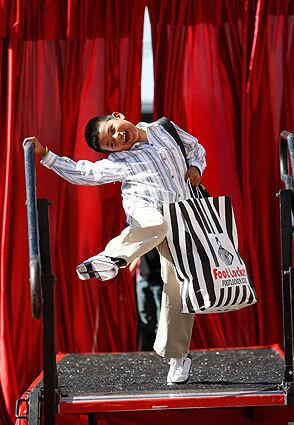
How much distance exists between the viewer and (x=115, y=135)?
414cm

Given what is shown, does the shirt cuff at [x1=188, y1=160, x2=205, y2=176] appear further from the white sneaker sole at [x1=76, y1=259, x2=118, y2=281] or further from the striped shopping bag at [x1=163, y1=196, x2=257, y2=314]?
the white sneaker sole at [x1=76, y1=259, x2=118, y2=281]

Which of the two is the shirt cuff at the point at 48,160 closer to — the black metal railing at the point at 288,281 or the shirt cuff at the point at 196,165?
the shirt cuff at the point at 196,165

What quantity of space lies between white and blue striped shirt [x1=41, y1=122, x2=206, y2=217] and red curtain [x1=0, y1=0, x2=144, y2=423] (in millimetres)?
1069

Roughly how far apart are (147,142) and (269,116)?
1.36 m

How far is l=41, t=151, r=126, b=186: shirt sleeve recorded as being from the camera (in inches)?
166

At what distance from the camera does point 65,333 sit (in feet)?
17.6

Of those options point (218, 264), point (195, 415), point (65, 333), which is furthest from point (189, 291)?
point (65, 333)

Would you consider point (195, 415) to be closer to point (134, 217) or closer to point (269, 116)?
point (134, 217)

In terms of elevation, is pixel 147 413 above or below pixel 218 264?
below

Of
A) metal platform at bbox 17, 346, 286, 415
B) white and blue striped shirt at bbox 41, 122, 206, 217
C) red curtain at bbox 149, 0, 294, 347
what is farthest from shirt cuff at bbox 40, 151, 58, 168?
red curtain at bbox 149, 0, 294, 347

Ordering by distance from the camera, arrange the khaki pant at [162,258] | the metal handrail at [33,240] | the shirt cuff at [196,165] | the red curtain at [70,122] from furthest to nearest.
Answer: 1. the red curtain at [70,122]
2. the shirt cuff at [196,165]
3. the khaki pant at [162,258]
4. the metal handrail at [33,240]

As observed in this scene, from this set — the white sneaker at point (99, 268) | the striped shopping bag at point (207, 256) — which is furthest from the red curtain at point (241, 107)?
the white sneaker at point (99, 268)

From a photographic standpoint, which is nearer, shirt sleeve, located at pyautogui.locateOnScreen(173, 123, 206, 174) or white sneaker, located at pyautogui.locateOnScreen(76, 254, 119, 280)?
white sneaker, located at pyautogui.locateOnScreen(76, 254, 119, 280)

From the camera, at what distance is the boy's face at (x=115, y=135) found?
416 centimetres
